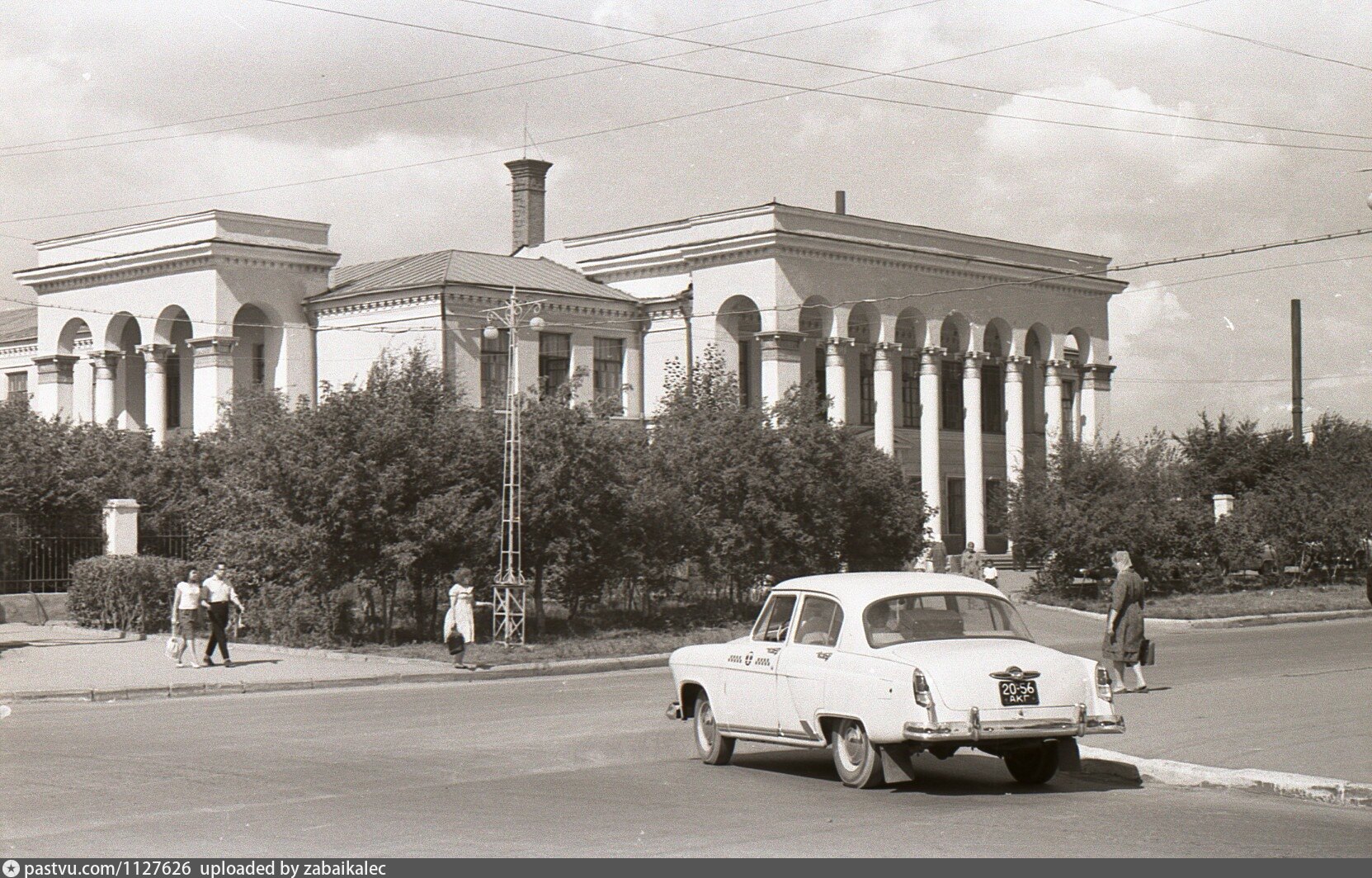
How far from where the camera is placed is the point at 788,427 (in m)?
36.2

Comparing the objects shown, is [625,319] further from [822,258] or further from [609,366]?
[822,258]

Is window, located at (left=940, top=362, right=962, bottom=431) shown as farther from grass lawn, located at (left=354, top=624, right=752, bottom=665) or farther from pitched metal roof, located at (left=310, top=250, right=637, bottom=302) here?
grass lawn, located at (left=354, top=624, right=752, bottom=665)

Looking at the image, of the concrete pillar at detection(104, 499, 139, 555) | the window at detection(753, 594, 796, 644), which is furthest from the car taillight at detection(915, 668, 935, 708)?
the concrete pillar at detection(104, 499, 139, 555)

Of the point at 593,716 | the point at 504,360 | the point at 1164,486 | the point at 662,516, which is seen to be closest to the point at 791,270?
the point at 504,360

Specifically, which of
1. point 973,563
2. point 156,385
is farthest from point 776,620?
point 156,385

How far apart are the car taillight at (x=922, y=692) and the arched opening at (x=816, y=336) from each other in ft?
128

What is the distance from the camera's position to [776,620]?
42.4 feet

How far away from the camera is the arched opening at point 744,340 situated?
51.8 meters

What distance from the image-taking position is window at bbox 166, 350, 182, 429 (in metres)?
55.8

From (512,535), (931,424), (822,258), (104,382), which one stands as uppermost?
(822,258)

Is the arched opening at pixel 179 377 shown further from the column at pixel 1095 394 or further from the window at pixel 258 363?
the column at pixel 1095 394

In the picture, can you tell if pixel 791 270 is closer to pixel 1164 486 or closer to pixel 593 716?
pixel 1164 486

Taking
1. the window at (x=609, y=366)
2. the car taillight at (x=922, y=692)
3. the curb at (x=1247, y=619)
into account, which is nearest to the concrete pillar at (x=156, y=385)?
the window at (x=609, y=366)

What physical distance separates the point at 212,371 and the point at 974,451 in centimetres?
2703
